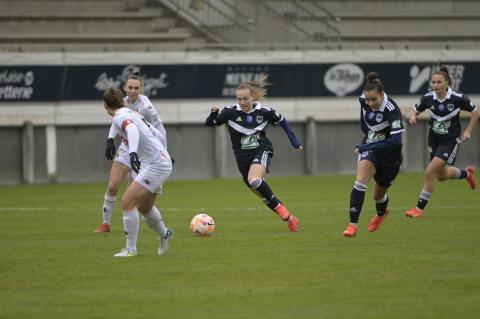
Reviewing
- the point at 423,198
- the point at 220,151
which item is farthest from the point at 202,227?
the point at 220,151

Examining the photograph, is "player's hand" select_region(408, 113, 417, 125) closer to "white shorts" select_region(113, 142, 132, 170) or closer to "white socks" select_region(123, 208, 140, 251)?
"white shorts" select_region(113, 142, 132, 170)

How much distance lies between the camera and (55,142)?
31031 mm

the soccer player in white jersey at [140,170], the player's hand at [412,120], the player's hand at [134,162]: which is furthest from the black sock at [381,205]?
the player's hand at [134,162]

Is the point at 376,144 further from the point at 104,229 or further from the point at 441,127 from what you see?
the point at 104,229

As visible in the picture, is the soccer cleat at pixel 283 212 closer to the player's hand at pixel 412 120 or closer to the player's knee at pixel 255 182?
the player's knee at pixel 255 182

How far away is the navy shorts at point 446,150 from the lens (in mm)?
17266

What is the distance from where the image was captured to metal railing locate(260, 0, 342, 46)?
115 ft

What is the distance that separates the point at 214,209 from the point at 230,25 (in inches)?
606

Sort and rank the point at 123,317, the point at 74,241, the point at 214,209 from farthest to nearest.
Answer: the point at 214,209 < the point at 74,241 < the point at 123,317

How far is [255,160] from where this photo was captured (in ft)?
49.8

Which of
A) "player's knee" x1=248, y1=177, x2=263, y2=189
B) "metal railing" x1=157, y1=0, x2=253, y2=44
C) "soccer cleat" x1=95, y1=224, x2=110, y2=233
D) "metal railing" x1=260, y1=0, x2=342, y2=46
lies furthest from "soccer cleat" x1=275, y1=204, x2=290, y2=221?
"metal railing" x1=260, y1=0, x2=342, y2=46

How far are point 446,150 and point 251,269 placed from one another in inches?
292

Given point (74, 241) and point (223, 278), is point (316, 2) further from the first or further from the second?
point (223, 278)

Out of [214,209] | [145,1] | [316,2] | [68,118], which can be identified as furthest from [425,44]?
[214,209]
